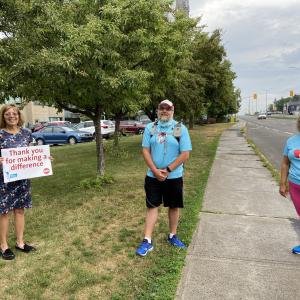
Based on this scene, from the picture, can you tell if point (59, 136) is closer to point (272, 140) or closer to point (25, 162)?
point (272, 140)

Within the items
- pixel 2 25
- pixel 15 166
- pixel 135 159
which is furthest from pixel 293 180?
pixel 135 159

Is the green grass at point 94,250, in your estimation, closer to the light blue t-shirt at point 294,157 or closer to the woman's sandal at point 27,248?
the woman's sandal at point 27,248

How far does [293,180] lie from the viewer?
14.1 ft

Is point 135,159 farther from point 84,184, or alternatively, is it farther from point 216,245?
point 216,245

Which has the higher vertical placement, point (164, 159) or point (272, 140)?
point (164, 159)

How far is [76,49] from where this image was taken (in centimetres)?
634

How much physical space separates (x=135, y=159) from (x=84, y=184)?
5.22 m

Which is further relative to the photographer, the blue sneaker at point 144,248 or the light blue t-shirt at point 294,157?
the blue sneaker at point 144,248

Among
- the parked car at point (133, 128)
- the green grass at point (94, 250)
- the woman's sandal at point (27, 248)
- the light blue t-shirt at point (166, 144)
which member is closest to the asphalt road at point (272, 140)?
the green grass at point (94, 250)

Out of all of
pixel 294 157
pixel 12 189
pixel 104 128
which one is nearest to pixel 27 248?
pixel 12 189

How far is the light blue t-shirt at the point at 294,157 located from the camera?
13.8 ft

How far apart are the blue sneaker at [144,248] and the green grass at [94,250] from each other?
0.07 m

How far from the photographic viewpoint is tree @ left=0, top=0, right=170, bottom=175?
20.7 feet

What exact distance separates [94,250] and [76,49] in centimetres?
332
